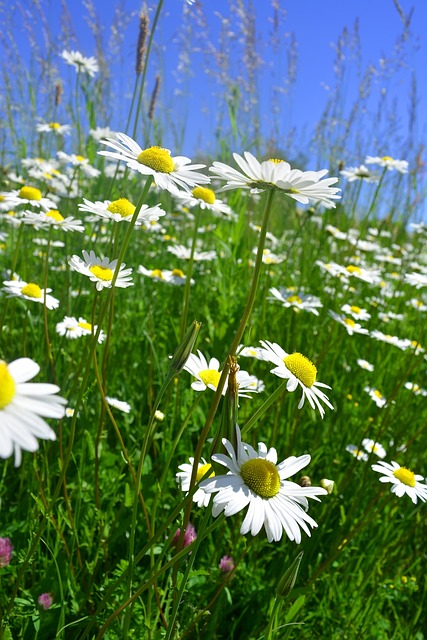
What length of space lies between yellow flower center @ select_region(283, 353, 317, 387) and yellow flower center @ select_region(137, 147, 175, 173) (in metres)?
0.41

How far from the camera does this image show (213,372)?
1176 mm

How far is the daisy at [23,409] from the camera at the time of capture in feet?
1.65

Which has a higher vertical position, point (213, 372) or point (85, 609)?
point (213, 372)

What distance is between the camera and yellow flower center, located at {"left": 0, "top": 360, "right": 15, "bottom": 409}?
1.80 feet

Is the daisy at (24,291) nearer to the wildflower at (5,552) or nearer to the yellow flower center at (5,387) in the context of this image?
the wildflower at (5,552)

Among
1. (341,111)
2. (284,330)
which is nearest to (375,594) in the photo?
(284,330)

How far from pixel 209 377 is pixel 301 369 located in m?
0.25

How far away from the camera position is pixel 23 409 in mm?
543

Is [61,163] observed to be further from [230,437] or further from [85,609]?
[230,437]

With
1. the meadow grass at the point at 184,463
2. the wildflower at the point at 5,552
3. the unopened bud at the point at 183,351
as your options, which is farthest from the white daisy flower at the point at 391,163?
the wildflower at the point at 5,552

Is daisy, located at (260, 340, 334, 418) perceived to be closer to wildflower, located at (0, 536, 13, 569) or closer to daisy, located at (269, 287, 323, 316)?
wildflower, located at (0, 536, 13, 569)

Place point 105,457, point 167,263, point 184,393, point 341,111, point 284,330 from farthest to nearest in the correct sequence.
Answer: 1. point 341,111
2. point 167,263
3. point 284,330
4. point 184,393
5. point 105,457

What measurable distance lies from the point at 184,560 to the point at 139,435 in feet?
1.78

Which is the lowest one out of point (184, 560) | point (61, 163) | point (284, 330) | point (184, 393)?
point (184, 560)
